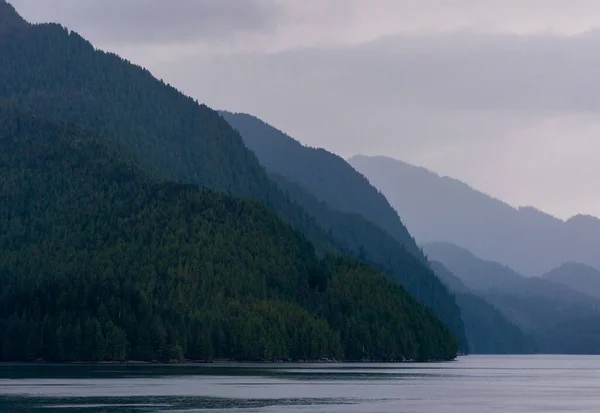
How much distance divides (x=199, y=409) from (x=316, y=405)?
1881 cm

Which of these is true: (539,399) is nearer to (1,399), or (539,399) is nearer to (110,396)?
(110,396)

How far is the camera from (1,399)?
6688 inches

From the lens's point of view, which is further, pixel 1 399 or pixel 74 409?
pixel 1 399

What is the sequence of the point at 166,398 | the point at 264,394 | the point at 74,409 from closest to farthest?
the point at 74,409 < the point at 166,398 < the point at 264,394

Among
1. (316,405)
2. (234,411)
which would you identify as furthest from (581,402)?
(234,411)

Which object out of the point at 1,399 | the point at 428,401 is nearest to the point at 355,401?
the point at 428,401

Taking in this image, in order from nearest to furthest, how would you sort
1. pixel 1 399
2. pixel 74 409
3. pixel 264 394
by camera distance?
pixel 74 409
pixel 1 399
pixel 264 394

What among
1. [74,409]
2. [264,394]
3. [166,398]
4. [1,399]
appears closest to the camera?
[74,409]

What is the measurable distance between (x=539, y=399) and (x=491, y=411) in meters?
32.4

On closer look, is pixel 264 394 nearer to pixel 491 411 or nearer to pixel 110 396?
pixel 110 396

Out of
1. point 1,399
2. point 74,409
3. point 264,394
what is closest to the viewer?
point 74,409

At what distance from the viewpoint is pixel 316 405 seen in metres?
170

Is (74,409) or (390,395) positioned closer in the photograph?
(74,409)

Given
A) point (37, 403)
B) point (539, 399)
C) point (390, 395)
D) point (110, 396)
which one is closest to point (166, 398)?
point (110, 396)
